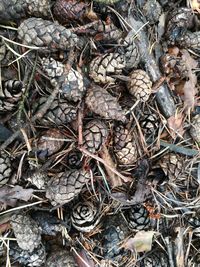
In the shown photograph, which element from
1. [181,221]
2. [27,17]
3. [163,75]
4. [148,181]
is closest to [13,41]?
[27,17]

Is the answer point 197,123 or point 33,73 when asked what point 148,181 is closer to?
point 197,123

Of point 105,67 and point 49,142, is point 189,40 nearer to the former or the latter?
point 105,67

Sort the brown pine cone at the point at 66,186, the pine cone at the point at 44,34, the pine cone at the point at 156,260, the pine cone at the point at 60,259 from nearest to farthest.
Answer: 1. the pine cone at the point at 44,34
2. the brown pine cone at the point at 66,186
3. the pine cone at the point at 60,259
4. the pine cone at the point at 156,260

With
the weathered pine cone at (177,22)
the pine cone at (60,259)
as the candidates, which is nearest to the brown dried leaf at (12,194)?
the pine cone at (60,259)

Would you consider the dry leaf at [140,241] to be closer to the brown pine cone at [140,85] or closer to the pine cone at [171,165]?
the pine cone at [171,165]

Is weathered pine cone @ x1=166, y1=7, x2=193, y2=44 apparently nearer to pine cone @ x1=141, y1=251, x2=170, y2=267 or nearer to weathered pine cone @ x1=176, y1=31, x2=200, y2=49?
weathered pine cone @ x1=176, y1=31, x2=200, y2=49

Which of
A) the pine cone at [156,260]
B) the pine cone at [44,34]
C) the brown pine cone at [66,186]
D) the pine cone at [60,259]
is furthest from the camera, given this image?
the pine cone at [156,260]
